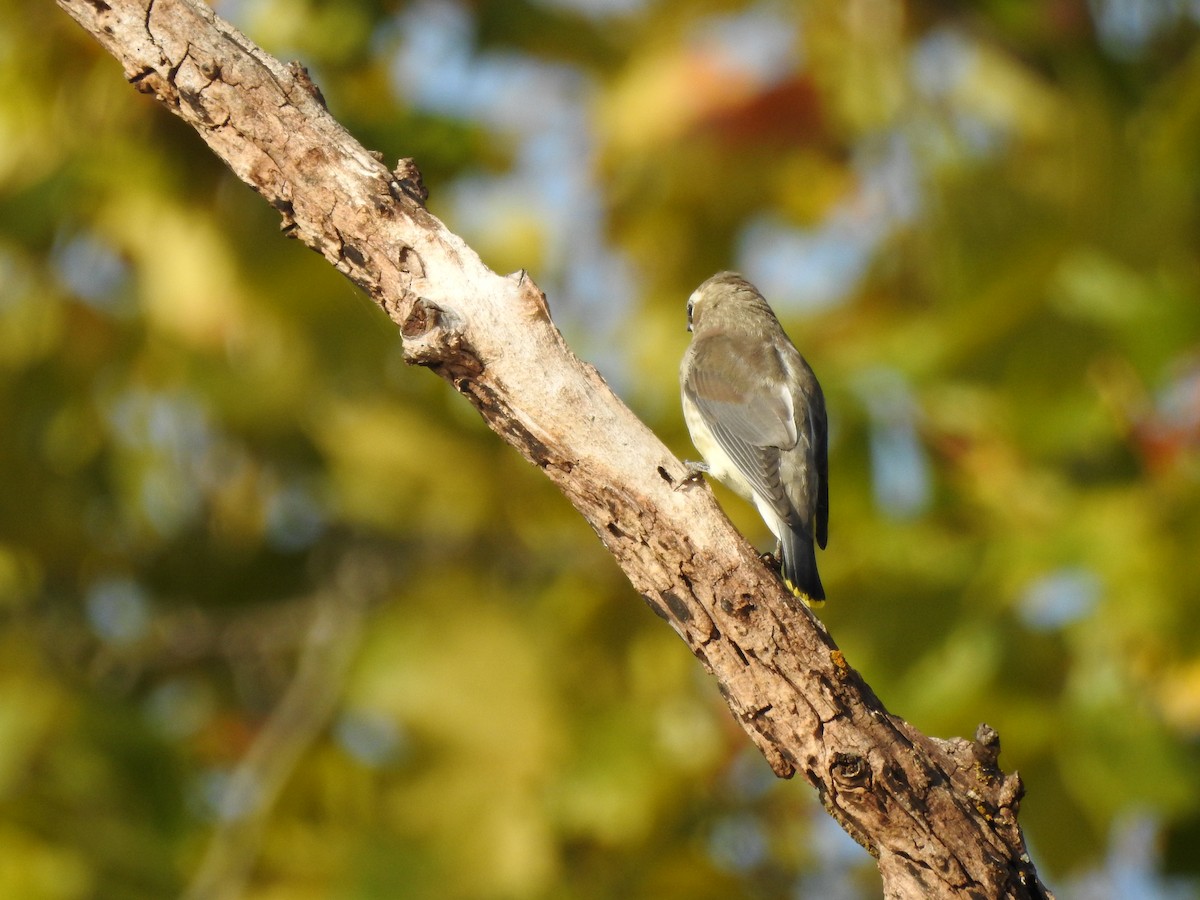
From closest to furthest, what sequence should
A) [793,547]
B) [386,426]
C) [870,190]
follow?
1. [793,547]
2. [386,426]
3. [870,190]

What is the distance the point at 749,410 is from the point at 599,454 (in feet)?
4.52

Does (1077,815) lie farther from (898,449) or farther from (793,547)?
(793,547)

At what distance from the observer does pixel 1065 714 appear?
18.9ft

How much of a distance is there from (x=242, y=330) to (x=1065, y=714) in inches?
160

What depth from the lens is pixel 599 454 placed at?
291cm

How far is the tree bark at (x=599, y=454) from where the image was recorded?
283cm

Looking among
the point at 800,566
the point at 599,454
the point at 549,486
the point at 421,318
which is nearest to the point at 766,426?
the point at 800,566

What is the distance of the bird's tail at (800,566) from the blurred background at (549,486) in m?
1.85

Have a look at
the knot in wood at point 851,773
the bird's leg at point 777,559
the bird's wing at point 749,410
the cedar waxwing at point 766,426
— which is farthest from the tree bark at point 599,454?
the bird's wing at point 749,410

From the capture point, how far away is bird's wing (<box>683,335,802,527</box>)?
13.3 ft

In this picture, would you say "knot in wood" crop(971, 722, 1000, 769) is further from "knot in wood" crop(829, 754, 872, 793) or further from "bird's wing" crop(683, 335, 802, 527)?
"bird's wing" crop(683, 335, 802, 527)

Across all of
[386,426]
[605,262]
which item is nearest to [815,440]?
[386,426]

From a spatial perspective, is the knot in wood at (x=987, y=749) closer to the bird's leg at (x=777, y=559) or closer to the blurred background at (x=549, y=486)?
the bird's leg at (x=777, y=559)

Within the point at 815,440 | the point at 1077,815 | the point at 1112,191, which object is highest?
the point at 1112,191
